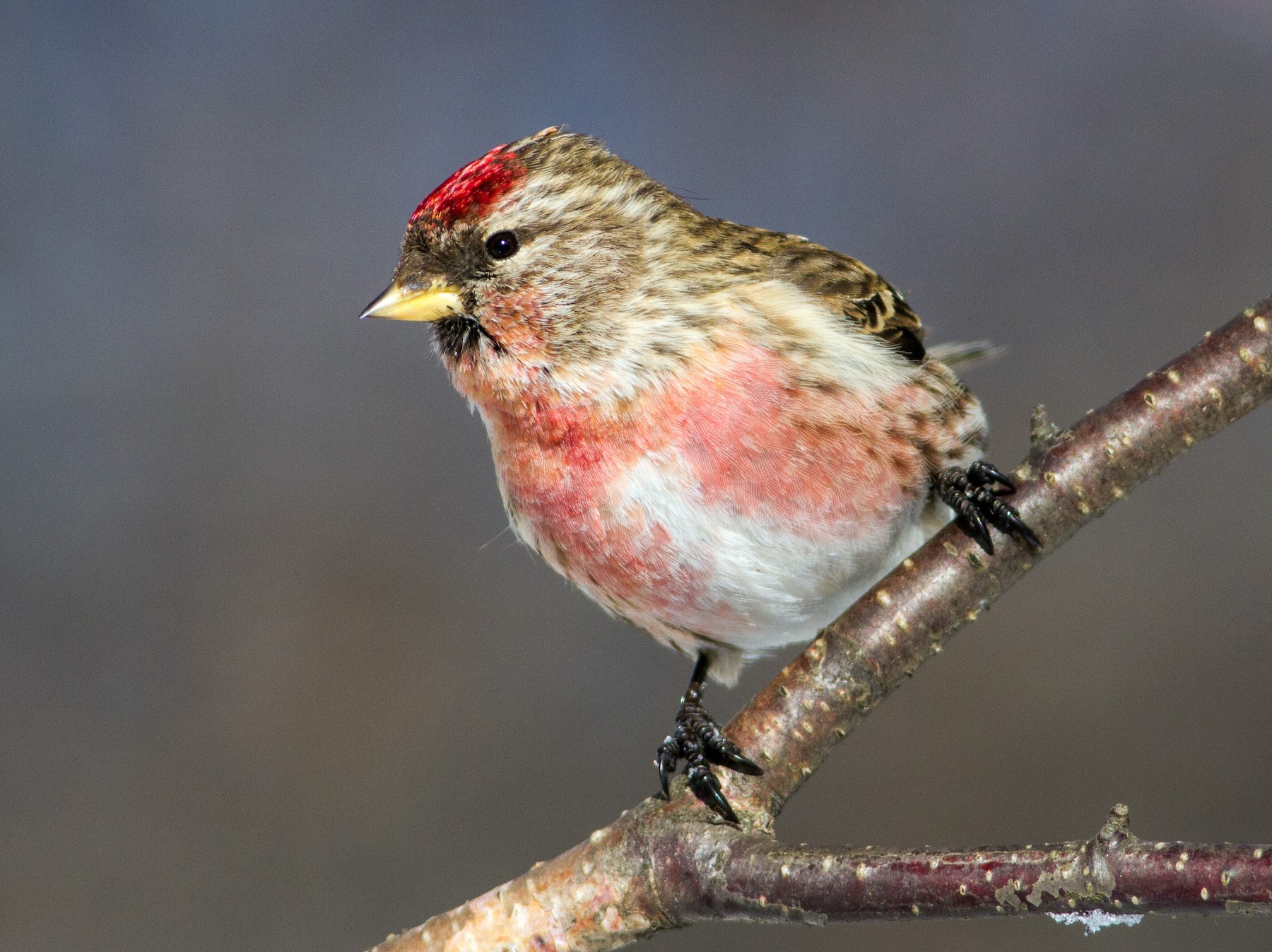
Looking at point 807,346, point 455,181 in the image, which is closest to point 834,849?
point 807,346

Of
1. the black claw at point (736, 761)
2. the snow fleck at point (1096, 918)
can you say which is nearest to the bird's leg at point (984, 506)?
the black claw at point (736, 761)

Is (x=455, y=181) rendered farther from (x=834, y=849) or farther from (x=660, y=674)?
(x=660, y=674)

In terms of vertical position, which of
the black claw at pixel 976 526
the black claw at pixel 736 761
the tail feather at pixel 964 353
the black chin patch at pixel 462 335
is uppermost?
the tail feather at pixel 964 353

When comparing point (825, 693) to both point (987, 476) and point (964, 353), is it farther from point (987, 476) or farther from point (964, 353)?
point (964, 353)

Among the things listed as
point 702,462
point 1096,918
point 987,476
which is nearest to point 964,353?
point 987,476

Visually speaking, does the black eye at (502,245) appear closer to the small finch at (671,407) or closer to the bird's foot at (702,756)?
the small finch at (671,407)

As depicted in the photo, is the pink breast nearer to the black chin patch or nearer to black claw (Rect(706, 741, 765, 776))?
the black chin patch

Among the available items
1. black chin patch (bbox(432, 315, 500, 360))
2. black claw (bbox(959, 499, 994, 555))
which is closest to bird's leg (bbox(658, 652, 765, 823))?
black claw (bbox(959, 499, 994, 555))
